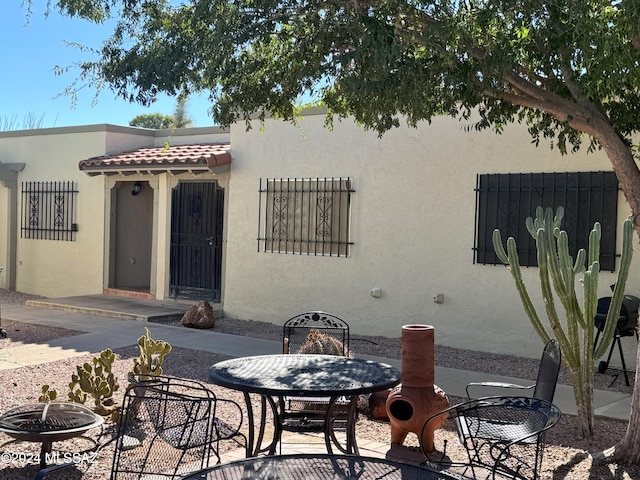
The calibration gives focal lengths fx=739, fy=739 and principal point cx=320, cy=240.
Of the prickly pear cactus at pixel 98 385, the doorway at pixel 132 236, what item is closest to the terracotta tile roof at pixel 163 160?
the doorway at pixel 132 236

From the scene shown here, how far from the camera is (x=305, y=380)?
186 inches

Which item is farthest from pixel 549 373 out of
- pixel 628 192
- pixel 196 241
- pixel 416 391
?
pixel 196 241

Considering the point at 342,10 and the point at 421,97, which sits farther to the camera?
the point at 342,10

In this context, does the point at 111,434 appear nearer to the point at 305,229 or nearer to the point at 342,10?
the point at 342,10

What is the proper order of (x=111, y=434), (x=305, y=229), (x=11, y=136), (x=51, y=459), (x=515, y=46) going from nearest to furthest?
(x=51, y=459)
(x=111, y=434)
(x=515, y=46)
(x=305, y=229)
(x=11, y=136)

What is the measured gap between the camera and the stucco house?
988 cm

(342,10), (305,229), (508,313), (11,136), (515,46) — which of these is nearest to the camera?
(515,46)

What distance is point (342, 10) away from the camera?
737cm

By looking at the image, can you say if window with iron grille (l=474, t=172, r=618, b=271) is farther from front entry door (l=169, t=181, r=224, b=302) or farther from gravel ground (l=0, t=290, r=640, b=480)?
front entry door (l=169, t=181, r=224, b=302)

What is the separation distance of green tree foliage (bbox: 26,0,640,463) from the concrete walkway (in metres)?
2.63

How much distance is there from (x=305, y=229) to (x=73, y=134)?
676cm

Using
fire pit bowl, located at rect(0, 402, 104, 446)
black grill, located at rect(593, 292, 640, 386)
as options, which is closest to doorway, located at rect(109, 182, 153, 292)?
black grill, located at rect(593, 292, 640, 386)

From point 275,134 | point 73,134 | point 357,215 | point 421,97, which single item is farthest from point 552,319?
point 73,134

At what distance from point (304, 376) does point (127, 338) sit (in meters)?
6.25
